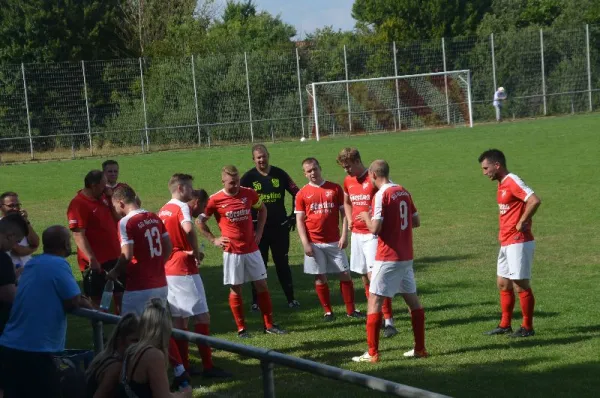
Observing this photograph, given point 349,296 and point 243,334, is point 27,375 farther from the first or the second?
point 349,296

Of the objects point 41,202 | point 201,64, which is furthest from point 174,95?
point 41,202

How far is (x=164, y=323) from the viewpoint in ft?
15.9

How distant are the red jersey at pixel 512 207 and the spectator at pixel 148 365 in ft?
18.4

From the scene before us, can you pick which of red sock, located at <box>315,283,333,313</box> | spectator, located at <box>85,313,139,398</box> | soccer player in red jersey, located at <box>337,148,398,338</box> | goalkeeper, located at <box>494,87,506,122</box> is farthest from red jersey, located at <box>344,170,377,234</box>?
goalkeeper, located at <box>494,87,506,122</box>

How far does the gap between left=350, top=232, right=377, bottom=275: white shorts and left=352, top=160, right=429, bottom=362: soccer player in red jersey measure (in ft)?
4.62

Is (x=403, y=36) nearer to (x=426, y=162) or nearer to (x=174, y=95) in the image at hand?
(x=174, y=95)

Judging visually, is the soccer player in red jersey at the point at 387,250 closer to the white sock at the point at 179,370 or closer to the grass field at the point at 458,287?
the grass field at the point at 458,287

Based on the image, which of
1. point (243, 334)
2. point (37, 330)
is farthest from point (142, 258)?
point (243, 334)

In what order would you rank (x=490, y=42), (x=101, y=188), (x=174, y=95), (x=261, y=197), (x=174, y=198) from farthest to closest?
(x=490, y=42) → (x=174, y=95) → (x=261, y=197) → (x=101, y=188) → (x=174, y=198)

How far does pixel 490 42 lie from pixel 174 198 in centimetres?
3980

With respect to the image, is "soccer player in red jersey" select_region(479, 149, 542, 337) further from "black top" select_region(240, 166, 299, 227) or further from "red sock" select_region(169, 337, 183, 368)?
"red sock" select_region(169, 337, 183, 368)

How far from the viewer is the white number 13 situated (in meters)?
7.90

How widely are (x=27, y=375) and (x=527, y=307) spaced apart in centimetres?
545

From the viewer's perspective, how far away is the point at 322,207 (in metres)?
11.0
